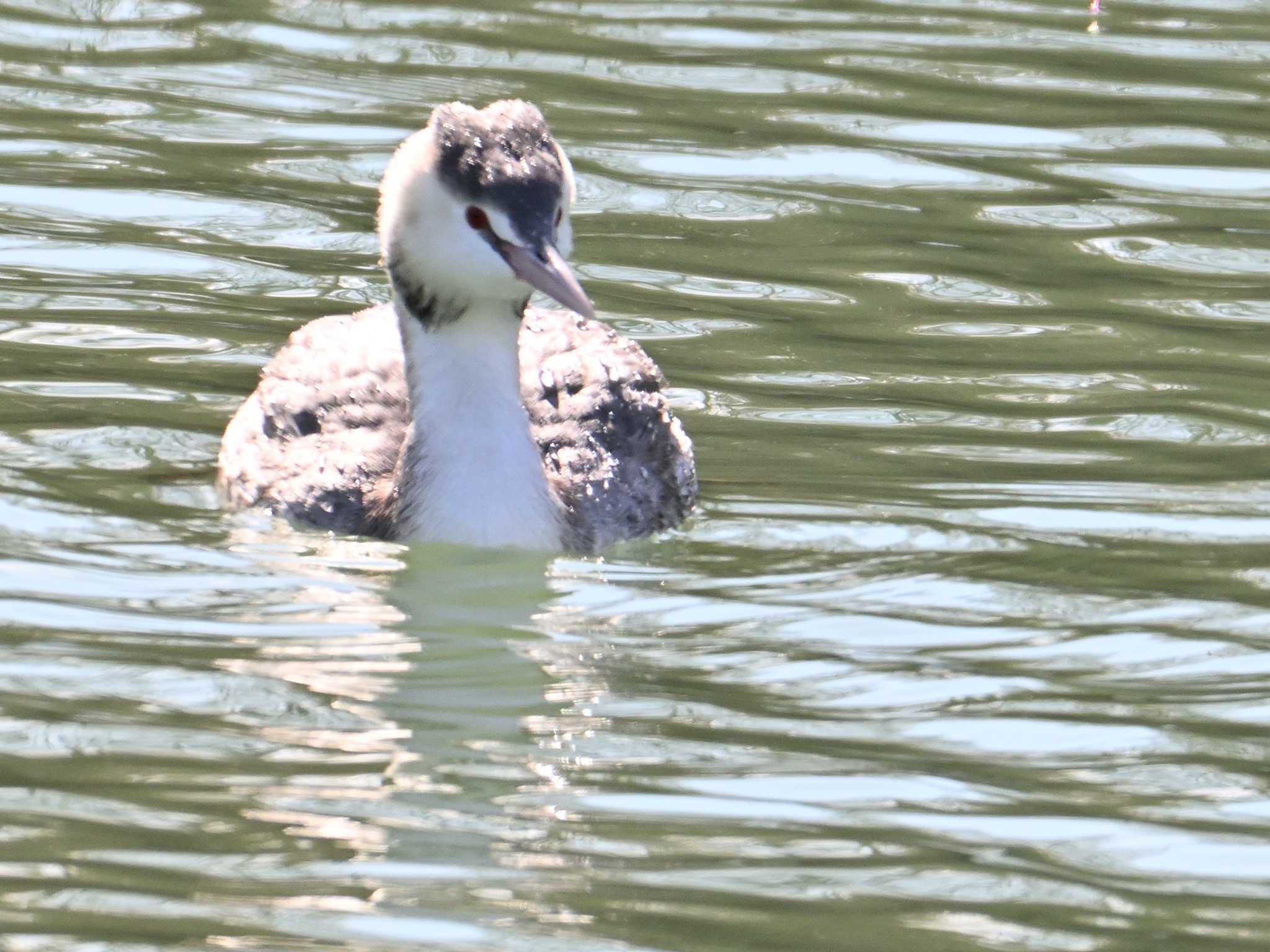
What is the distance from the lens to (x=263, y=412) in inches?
367

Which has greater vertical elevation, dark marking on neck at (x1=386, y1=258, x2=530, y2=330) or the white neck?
dark marking on neck at (x1=386, y1=258, x2=530, y2=330)

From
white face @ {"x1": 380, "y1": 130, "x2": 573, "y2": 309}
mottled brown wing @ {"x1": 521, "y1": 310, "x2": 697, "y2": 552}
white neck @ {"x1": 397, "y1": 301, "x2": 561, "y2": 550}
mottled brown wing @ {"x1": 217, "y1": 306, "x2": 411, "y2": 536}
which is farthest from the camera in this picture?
mottled brown wing @ {"x1": 521, "y1": 310, "x2": 697, "y2": 552}

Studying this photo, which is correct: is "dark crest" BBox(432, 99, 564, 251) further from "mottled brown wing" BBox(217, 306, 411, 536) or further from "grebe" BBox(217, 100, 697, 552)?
"mottled brown wing" BBox(217, 306, 411, 536)

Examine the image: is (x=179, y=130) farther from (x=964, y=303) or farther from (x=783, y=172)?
(x=964, y=303)

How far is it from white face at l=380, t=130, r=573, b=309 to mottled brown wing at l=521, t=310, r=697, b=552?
0.69m

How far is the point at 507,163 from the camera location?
330 inches

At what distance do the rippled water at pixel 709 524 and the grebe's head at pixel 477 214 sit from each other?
0.87m

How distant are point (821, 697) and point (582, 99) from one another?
6.41 metres

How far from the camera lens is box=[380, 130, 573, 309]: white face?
8430 mm

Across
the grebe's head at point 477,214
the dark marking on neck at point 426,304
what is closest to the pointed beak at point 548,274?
the grebe's head at point 477,214

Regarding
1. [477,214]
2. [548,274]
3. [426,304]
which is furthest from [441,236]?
[548,274]

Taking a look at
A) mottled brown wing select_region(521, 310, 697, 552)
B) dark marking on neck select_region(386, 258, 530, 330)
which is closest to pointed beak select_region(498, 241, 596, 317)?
dark marking on neck select_region(386, 258, 530, 330)

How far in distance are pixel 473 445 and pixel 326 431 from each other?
2.37ft

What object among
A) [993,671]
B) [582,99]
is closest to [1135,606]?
[993,671]
